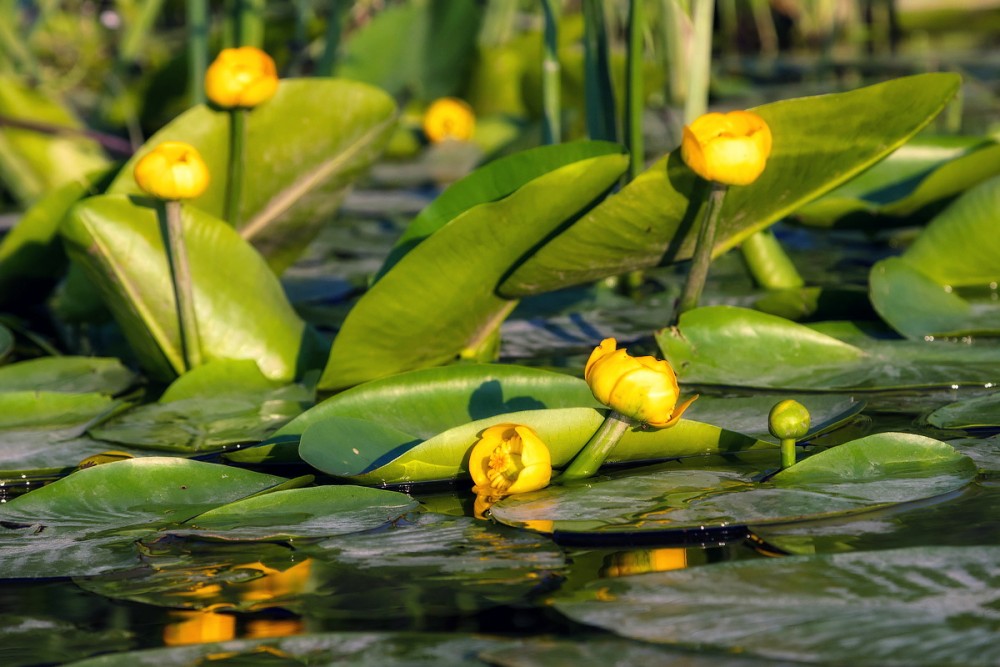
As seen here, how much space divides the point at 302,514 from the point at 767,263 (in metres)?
1.05

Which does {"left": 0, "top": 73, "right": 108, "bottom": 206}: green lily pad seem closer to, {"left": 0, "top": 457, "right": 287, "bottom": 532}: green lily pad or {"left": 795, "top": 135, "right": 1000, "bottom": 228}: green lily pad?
{"left": 795, "top": 135, "right": 1000, "bottom": 228}: green lily pad

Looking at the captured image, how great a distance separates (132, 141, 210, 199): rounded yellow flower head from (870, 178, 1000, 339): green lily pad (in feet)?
2.83

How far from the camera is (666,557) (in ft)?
3.19

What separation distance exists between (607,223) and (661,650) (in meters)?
0.71

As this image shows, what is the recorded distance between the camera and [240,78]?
163 centimetres

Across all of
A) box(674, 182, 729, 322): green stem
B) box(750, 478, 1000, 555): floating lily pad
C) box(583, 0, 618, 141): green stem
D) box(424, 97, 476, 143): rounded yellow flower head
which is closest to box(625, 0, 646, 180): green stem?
box(583, 0, 618, 141): green stem

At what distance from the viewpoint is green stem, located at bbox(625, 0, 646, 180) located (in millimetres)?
1716

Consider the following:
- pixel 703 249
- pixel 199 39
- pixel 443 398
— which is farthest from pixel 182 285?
pixel 199 39

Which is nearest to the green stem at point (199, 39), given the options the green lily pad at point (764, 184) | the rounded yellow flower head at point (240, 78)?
the rounded yellow flower head at point (240, 78)

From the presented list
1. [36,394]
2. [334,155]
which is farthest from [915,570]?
[334,155]

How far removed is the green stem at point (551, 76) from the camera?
1.96 meters

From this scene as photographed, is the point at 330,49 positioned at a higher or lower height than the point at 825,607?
higher

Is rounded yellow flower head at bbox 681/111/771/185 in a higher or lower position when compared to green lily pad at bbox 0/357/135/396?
higher

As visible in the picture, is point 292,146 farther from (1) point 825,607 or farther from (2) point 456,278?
(1) point 825,607
